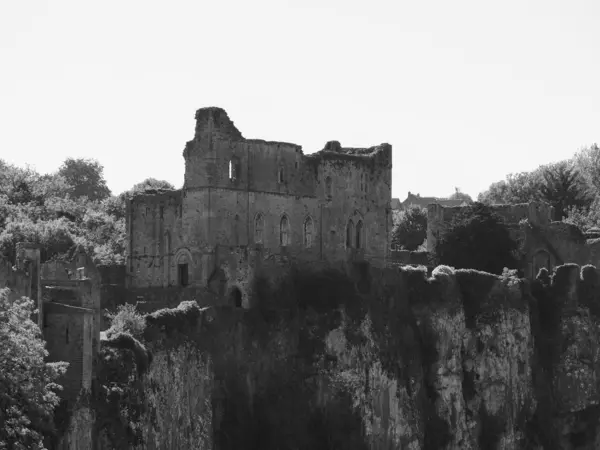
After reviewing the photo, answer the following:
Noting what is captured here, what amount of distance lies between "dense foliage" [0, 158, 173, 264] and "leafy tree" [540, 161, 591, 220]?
27822 mm

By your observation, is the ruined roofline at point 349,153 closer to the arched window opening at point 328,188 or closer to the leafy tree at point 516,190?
the arched window opening at point 328,188

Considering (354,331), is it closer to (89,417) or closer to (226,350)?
(226,350)

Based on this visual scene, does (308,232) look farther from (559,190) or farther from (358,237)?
(559,190)

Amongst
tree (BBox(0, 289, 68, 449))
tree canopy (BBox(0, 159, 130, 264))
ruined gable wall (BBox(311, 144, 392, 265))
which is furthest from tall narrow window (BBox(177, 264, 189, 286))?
tree (BBox(0, 289, 68, 449))

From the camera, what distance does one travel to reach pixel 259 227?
3078 inches

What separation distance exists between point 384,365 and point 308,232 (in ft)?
28.0

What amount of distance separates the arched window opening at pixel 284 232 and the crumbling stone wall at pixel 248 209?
0.05 m

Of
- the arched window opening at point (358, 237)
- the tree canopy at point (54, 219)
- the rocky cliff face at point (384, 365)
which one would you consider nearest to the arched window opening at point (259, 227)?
the rocky cliff face at point (384, 365)

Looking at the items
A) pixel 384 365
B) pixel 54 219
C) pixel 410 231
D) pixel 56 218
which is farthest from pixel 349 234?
pixel 410 231

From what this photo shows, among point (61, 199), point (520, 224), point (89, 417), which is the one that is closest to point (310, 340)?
point (89, 417)

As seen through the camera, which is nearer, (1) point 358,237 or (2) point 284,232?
(2) point 284,232

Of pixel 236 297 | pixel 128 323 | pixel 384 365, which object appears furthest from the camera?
pixel 384 365

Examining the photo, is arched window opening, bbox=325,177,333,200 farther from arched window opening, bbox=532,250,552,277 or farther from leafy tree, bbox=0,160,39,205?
leafy tree, bbox=0,160,39,205

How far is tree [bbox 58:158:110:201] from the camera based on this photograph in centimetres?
14150
